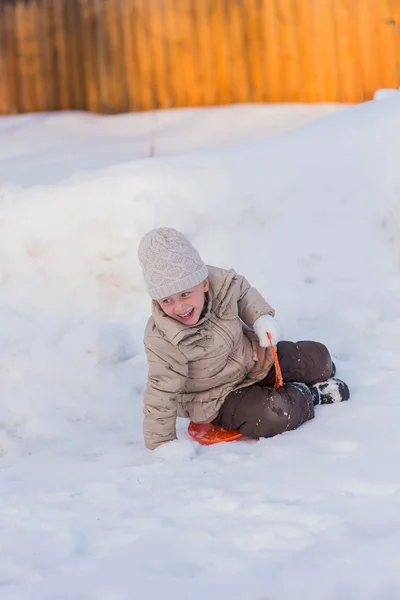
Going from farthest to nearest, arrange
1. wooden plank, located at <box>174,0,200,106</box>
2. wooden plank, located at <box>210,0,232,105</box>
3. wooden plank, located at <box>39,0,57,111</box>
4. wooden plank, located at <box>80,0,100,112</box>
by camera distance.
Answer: wooden plank, located at <box>39,0,57,111</box> < wooden plank, located at <box>80,0,100,112</box> < wooden plank, located at <box>174,0,200,106</box> < wooden plank, located at <box>210,0,232,105</box>

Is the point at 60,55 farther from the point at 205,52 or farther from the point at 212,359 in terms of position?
the point at 212,359

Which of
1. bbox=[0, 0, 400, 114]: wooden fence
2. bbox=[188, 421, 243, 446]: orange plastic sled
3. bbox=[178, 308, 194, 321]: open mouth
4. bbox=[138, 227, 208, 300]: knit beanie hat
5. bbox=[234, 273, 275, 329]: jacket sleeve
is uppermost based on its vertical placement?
Result: bbox=[0, 0, 400, 114]: wooden fence

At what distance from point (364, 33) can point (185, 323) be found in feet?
15.5

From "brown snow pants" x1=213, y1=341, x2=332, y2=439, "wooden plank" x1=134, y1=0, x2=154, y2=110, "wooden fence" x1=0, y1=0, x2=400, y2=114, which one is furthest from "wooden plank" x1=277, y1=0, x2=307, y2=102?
"brown snow pants" x1=213, y1=341, x2=332, y2=439

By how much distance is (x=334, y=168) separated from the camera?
506 centimetres

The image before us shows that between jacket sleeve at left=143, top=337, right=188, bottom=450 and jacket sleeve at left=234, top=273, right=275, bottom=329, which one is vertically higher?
jacket sleeve at left=234, top=273, right=275, bottom=329

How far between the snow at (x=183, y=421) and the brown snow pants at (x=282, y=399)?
0.08 m

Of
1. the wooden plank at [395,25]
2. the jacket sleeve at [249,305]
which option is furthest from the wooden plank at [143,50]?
the jacket sleeve at [249,305]

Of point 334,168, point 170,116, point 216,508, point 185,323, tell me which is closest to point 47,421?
point 185,323

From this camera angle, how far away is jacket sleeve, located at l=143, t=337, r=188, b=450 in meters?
3.29

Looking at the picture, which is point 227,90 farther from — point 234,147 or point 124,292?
point 124,292

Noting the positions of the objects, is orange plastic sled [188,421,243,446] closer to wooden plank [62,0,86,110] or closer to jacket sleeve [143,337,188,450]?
jacket sleeve [143,337,188,450]

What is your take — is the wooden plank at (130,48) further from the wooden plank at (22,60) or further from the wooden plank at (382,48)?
the wooden plank at (382,48)

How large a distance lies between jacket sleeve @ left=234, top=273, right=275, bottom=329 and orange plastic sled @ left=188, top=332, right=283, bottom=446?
13 cm
